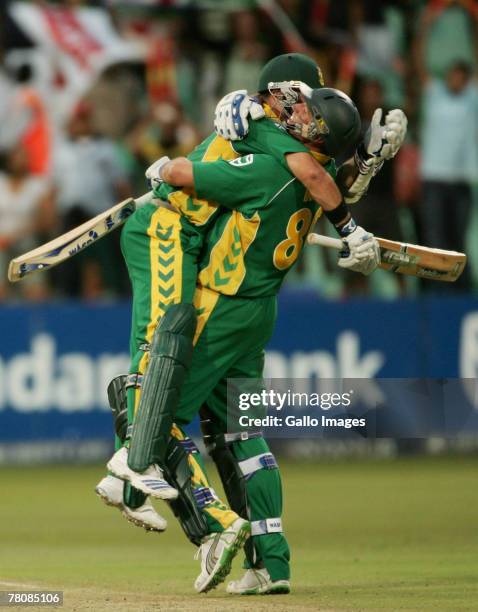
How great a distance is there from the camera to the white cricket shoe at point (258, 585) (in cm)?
653

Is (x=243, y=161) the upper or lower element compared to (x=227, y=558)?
upper

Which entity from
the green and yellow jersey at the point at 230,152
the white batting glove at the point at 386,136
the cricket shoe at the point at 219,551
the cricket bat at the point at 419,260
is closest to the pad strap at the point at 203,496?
the cricket shoe at the point at 219,551

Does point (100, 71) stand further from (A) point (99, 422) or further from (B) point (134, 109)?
(A) point (99, 422)

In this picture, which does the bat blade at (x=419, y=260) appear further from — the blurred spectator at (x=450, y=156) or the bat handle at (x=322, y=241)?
the blurred spectator at (x=450, y=156)

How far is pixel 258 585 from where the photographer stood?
21.7ft

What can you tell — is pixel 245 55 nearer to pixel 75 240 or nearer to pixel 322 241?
pixel 75 240

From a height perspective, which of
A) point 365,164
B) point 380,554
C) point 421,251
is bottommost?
point 380,554

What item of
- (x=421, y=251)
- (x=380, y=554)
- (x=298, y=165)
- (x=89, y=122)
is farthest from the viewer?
(x=89, y=122)

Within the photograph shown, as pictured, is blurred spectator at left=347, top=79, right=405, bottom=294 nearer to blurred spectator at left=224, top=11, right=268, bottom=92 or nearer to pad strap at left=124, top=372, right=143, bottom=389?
blurred spectator at left=224, top=11, right=268, bottom=92

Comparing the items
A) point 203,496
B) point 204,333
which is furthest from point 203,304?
point 203,496

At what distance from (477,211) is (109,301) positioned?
4183 mm

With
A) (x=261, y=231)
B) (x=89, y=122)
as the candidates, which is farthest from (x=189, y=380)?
(x=89, y=122)

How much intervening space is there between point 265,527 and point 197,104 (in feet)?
29.8

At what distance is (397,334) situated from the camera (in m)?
13.8
